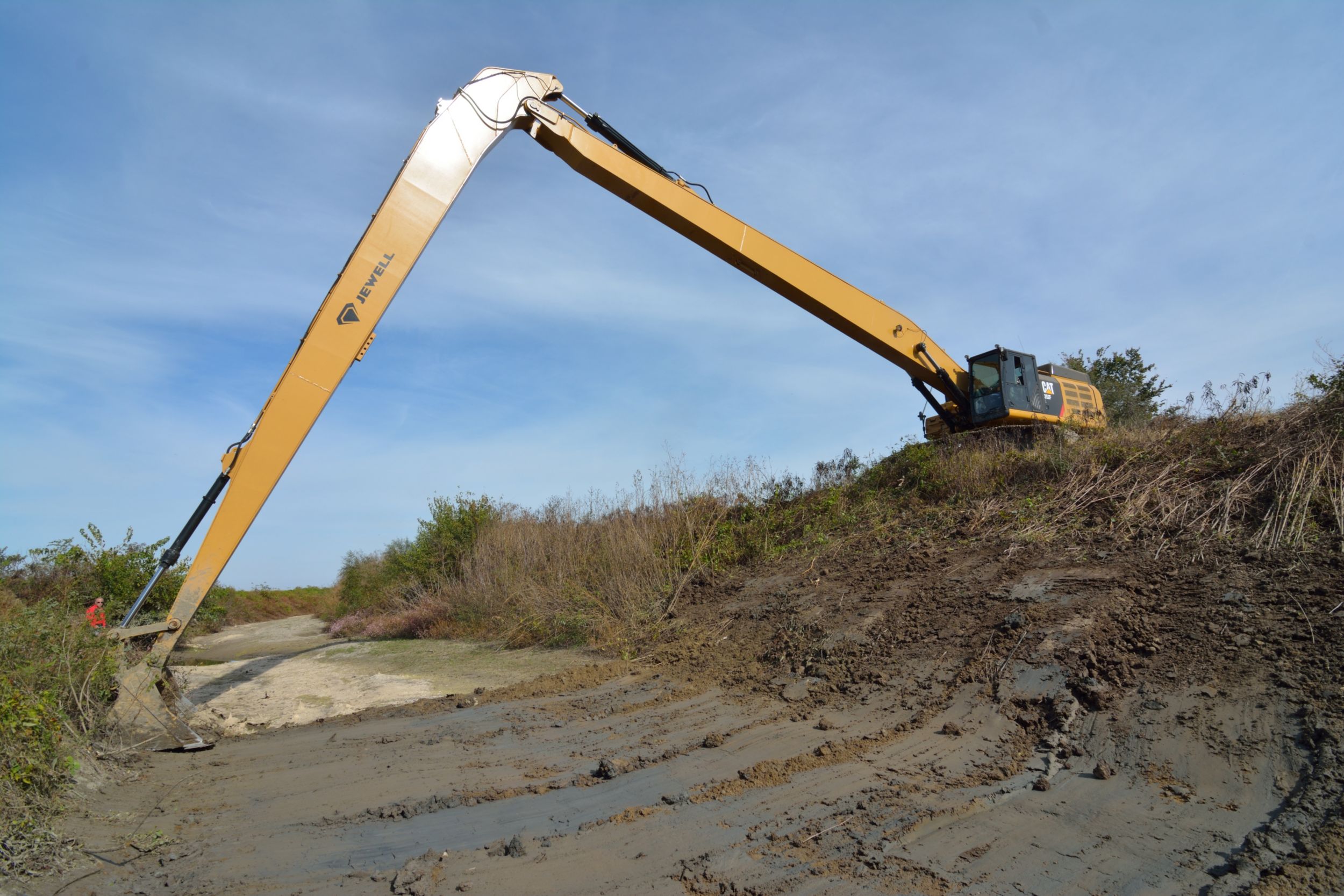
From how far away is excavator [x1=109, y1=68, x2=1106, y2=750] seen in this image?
6.44 metres

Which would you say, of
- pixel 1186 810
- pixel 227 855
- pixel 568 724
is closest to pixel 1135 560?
pixel 1186 810

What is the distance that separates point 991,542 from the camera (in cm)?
856

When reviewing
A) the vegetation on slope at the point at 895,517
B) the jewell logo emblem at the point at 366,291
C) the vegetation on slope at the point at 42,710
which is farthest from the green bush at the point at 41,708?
the vegetation on slope at the point at 895,517

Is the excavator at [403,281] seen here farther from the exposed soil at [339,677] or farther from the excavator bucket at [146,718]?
the exposed soil at [339,677]

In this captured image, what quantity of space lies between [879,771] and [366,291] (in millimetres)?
6408

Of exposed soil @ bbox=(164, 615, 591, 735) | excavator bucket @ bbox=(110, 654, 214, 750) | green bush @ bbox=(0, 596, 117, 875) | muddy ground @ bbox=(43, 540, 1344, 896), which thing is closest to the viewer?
muddy ground @ bbox=(43, 540, 1344, 896)

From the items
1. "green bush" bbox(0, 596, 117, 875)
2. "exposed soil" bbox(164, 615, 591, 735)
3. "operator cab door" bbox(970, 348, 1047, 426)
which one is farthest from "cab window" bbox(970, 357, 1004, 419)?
"green bush" bbox(0, 596, 117, 875)

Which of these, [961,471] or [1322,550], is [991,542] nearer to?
[961,471]

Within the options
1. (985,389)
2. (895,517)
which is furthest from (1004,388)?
(895,517)

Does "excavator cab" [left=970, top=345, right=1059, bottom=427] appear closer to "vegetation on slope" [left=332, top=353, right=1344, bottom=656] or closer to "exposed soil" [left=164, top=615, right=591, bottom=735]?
"vegetation on slope" [left=332, top=353, right=1344, bottom=656]

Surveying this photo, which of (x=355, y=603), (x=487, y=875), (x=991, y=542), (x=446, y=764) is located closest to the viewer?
(x=487, y=875)

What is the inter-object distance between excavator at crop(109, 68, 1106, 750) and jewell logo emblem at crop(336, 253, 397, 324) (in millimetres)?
11

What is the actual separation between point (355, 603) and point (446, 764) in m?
19.6

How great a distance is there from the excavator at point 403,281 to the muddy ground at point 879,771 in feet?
3.84
